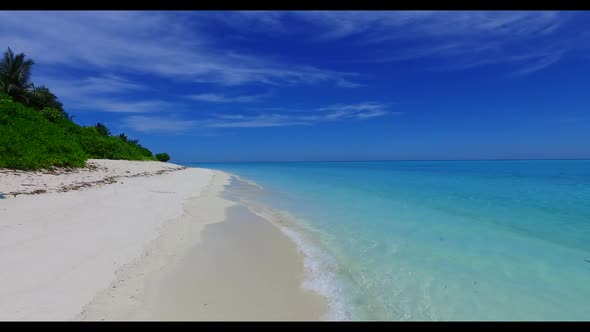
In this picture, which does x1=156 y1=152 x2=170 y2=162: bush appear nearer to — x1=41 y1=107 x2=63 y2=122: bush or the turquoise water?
x1=41 y1=107 x2=63 y2=122: bush

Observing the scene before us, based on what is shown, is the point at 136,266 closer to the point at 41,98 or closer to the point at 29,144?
the point at 29,144

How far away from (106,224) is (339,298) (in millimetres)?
4965

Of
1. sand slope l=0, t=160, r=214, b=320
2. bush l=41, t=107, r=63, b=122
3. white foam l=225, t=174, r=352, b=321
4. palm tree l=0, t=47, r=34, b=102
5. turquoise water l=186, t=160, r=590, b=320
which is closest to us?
sand slope l=0, t=160, r=214, b=320

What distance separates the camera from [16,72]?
32.9 metres

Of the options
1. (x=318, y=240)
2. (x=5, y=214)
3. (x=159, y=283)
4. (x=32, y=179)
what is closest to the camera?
(x=159, y=283)

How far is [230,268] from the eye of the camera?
16.8ft

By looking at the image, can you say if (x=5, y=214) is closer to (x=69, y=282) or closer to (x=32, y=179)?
(x=69, y=282)

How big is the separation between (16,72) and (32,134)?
24.2 metres

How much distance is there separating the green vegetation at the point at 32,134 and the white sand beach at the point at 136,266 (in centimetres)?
614

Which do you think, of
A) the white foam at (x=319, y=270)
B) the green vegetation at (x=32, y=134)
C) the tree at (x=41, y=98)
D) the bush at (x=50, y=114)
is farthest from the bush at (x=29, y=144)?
the tree at (x=41, y=98)

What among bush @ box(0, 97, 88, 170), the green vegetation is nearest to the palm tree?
the green vegetation

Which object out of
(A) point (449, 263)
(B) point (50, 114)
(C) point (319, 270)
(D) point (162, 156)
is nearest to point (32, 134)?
(B) point (50, 114)

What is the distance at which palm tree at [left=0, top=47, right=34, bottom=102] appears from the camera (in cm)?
3216
